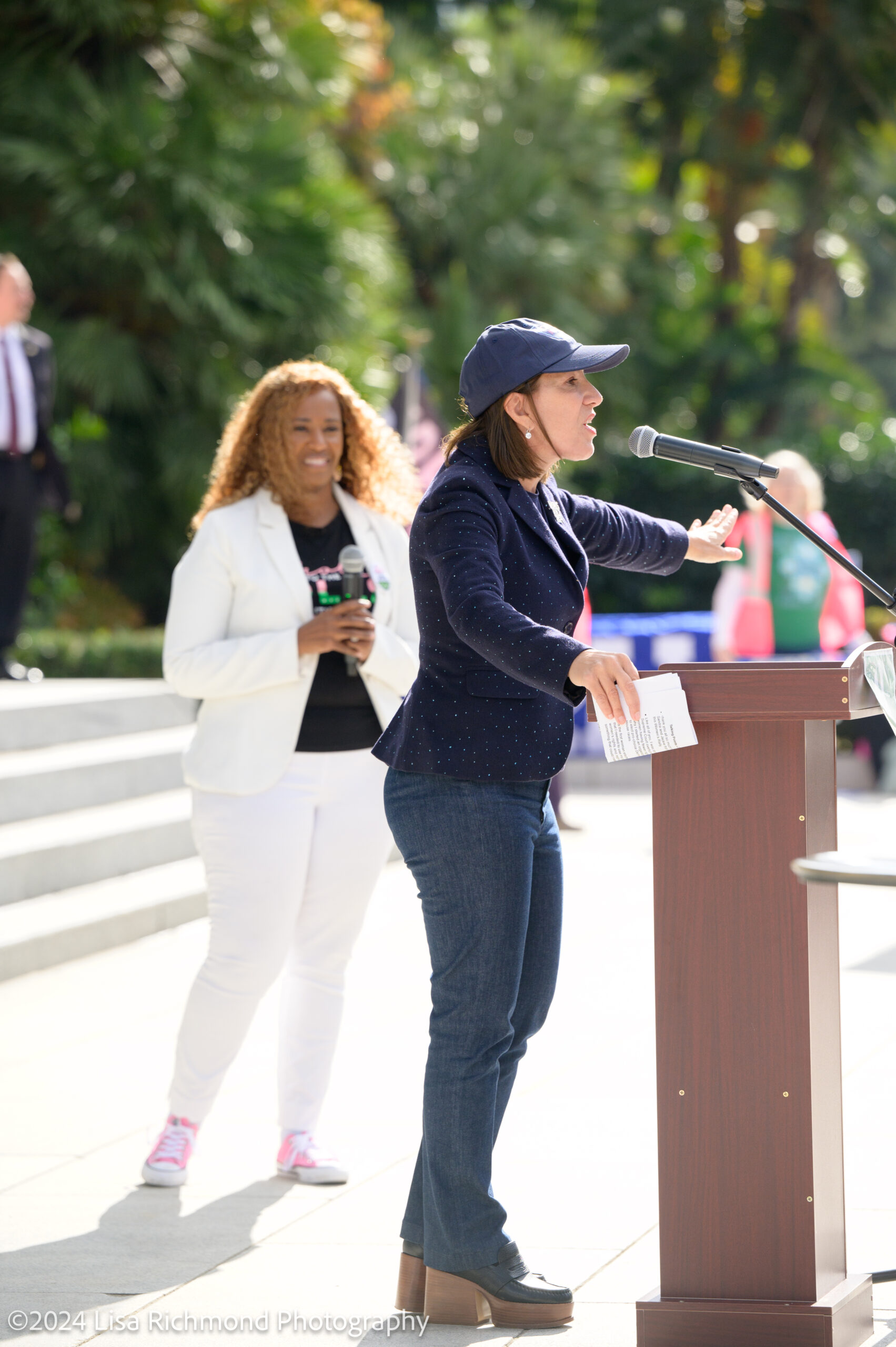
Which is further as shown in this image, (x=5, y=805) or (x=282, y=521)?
(x=5, y=805)

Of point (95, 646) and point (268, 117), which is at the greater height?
point (268, 117)

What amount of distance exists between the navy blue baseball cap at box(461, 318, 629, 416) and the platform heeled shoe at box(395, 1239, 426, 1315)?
Result: 1541mm

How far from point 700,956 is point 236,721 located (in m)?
1.62

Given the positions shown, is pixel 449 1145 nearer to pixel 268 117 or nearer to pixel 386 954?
pixel 386 954

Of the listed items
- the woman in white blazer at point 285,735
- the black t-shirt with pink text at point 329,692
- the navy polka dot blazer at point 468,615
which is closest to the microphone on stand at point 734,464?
the navy polka dot blazer at point 468,615

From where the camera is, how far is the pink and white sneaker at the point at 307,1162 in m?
3.89

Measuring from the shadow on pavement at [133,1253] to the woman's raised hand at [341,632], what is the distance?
126 cm

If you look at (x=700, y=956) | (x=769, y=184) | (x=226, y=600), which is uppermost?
(x=769, y=184)

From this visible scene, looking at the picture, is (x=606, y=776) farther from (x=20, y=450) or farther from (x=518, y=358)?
(x=518, y=358)

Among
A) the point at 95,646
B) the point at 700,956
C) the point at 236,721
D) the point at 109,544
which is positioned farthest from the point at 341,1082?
the point at 109,544

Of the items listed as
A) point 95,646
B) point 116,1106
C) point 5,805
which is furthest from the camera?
point 95,646

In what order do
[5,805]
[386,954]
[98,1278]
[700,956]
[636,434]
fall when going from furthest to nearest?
[5,805]
[386,954]
[98,1278]
[636,434]
[700,956]

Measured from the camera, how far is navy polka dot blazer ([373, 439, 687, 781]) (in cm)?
281

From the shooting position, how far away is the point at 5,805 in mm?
7164
